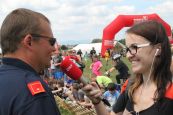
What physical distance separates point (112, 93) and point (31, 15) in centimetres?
745

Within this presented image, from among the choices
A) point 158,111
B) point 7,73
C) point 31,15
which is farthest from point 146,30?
point 7,73

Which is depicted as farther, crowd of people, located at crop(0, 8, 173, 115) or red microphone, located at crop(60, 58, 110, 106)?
red microphone, located at crop(60, 58, 110, 106)

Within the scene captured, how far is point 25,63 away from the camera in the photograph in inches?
82.3

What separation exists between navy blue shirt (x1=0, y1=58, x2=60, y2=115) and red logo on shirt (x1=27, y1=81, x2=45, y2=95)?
0.05 ft

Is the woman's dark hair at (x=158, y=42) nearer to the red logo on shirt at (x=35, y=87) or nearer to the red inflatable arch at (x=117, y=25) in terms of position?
the red logo on shirt at (x=35, y=87)

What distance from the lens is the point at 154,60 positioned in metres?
2.66

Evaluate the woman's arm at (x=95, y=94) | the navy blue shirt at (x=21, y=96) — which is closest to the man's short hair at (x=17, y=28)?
the navy blue shirt at (x=21, y=96)

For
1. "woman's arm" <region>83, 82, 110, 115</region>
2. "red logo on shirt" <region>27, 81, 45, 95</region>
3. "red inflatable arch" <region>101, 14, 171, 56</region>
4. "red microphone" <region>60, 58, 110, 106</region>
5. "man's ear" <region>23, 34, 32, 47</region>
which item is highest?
"man's ear" <region>23, 34, 32, 47</region>

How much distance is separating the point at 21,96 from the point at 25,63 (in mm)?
251

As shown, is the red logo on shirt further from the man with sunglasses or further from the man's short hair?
the man's short hair

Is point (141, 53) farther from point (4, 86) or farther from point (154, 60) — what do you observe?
point (4, 86)

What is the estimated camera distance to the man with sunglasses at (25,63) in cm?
190

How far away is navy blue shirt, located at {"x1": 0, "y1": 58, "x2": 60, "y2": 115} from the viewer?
6.19 ft

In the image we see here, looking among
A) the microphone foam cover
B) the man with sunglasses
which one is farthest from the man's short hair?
the microphone foam cover
